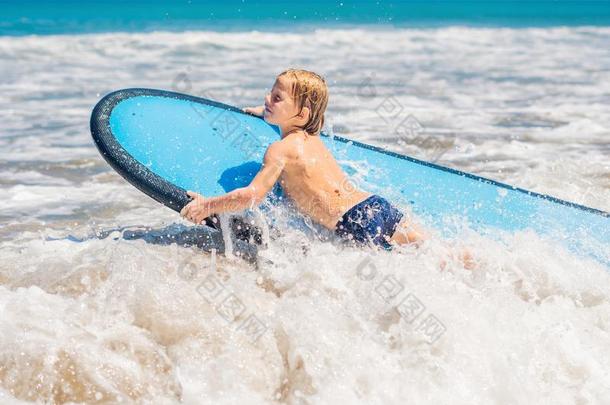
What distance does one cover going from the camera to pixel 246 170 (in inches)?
161

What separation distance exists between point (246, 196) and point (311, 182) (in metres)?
0.33

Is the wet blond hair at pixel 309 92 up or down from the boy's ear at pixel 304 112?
up

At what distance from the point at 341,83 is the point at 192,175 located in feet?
24.7

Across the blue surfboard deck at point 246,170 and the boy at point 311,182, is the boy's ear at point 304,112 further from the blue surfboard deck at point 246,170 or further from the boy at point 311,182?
the blue surfboard deck at point 246,170

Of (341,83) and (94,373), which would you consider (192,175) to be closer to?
(94,373)

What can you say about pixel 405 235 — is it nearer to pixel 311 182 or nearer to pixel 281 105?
pixel 311 182

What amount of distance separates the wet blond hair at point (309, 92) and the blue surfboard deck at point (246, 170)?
509 millimetres

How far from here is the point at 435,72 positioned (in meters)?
12.8

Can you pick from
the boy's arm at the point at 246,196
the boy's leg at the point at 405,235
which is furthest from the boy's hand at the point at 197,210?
the boy's leg at the point at 405,235

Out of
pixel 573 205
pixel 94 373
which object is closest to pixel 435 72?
pixel 573 205

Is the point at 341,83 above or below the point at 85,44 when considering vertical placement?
above

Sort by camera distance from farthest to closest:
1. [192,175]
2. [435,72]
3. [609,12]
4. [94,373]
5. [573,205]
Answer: [609,12], [435,72], [573,205], [192,175], [94,373]

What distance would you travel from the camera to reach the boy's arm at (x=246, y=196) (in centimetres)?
349

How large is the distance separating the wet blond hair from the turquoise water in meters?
17.8
